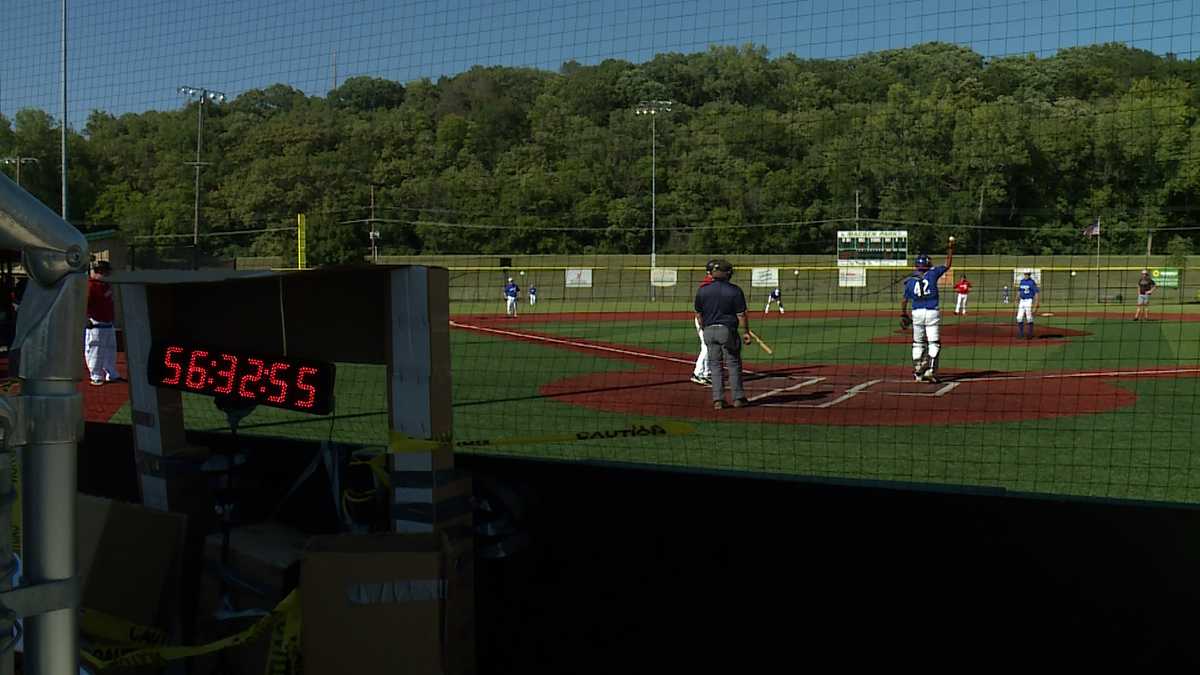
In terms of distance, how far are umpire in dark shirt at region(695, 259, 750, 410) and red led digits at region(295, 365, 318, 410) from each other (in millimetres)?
8057

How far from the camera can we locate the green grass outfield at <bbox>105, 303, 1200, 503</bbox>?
7.89 meters

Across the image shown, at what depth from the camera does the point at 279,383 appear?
406 cm

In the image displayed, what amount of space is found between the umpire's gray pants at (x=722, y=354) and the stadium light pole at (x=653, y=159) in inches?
109

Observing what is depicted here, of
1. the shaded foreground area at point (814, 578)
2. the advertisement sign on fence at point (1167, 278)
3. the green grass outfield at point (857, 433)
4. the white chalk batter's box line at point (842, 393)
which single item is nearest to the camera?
the shaded foreground area at point (814, 578)

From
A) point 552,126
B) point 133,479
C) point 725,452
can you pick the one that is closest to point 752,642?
point 133,479

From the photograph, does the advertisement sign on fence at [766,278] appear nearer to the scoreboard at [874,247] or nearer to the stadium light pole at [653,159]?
the scoreboard at [874,247]

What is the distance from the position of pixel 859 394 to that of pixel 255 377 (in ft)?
34.1

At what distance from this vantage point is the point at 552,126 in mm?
13930

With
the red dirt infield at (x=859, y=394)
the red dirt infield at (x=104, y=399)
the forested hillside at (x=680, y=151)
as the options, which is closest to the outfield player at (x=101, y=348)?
the red dirt infield at (x=104, y=399)

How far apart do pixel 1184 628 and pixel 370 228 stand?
51.1ft

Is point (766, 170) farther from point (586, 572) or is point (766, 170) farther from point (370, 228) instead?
point (586, 572)

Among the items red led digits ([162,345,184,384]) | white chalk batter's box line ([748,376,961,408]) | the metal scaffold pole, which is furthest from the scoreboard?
the metal scaffold pole

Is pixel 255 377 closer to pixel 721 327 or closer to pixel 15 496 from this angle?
pixel 15 496

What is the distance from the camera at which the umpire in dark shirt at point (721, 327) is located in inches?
463
